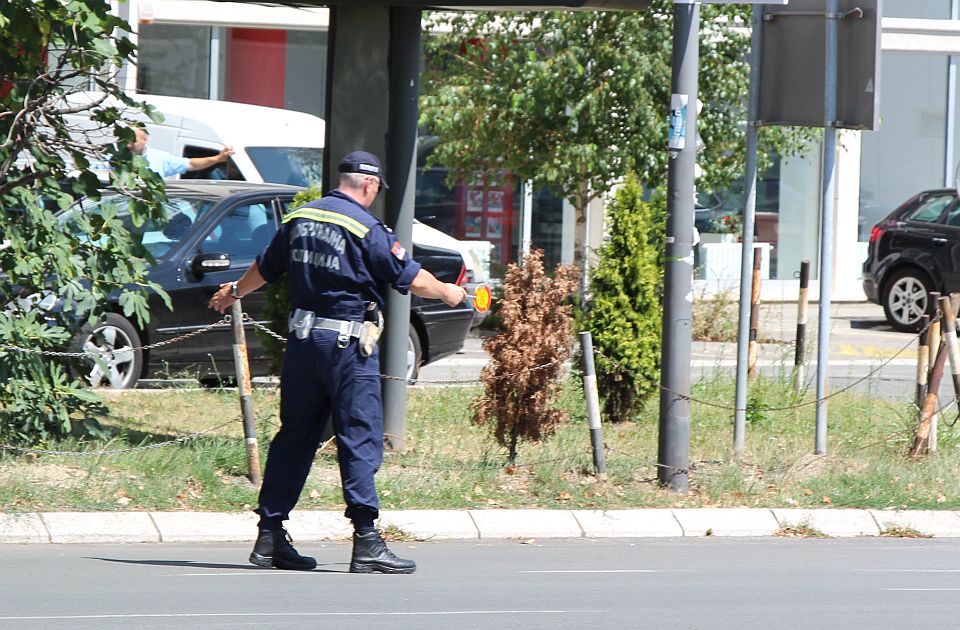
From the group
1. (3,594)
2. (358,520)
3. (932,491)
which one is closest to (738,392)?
(932,491)

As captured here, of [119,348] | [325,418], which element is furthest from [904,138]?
[325,418]

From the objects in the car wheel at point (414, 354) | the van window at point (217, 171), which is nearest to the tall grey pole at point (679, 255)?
the car wheel at point (414, 354)

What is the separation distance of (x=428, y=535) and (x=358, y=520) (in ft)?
3.92

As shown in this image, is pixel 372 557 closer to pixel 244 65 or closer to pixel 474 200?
pixel 474 200

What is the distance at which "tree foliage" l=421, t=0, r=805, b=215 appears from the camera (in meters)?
16.3

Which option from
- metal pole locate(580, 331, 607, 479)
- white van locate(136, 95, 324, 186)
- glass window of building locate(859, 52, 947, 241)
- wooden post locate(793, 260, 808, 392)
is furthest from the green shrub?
glass window of building locate(859, 52, 947, 241)

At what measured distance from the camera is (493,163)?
59.2ft

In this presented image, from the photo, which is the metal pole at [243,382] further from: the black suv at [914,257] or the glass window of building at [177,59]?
the glass window of building at [177,59]

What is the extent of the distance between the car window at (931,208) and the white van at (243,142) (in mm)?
7372

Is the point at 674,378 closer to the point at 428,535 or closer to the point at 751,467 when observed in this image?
the point at 751,467

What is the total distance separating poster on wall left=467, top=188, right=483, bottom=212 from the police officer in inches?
561

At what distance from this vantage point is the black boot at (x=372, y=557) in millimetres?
6766

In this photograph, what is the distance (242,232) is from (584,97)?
563 cm

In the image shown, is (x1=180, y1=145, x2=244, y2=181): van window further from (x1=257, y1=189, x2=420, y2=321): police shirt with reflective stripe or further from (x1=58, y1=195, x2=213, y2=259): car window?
(x1=257, y1=189, x2=420, y2=321): police shirt with reflective stripe
